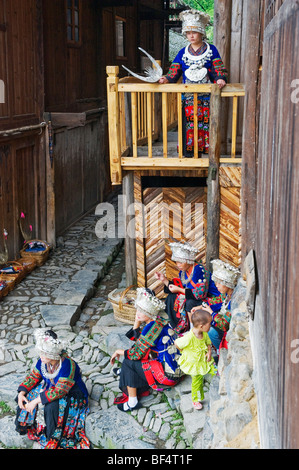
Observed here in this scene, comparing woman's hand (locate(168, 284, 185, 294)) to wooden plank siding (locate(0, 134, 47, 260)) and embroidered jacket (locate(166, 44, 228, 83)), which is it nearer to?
embroidered jacket (locate(166, 44, 228, 83))

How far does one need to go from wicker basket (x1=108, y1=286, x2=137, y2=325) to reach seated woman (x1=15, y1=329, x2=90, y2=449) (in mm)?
2301

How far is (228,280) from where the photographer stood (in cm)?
657

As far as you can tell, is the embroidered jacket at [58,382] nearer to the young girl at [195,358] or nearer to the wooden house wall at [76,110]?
the young girl at [195,358]

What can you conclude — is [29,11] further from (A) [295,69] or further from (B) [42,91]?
(A) [295,69]

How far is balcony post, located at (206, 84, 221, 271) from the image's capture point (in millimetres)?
7721

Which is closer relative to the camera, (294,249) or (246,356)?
(294,249)

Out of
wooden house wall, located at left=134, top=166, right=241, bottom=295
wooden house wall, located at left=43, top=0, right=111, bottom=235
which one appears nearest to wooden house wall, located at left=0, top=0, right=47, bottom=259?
wooden house wall, located at left=43, top=0, right=111, bottom=235

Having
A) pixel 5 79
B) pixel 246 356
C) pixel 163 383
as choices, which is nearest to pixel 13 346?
pixel 163 383

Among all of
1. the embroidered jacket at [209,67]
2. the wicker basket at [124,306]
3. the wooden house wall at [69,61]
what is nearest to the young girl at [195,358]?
the wicker basket at [124,306]

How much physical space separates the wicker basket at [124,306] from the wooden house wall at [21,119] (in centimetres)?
271

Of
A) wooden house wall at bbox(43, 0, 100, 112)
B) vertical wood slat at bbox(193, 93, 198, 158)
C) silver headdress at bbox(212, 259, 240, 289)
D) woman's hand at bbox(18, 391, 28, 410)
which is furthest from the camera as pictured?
wooden house wall at bbox(43, 0, 100, 112)

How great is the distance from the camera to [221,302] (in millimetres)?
6902

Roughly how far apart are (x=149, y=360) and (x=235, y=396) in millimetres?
1838

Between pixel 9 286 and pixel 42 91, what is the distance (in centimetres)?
417
